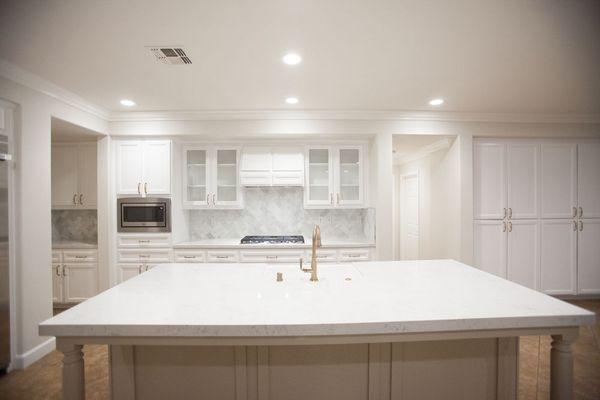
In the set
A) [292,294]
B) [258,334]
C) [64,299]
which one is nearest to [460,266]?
[292,294]

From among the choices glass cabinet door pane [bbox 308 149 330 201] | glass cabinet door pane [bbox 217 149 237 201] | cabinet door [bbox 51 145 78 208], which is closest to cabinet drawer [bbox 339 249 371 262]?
glass cabinet door pane [bbox 308 149 330 201]

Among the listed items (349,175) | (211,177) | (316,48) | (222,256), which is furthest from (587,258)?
(211,177)

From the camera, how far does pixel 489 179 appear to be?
375cm

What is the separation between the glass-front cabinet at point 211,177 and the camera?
12.8 ft

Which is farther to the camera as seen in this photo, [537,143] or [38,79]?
[537,143]

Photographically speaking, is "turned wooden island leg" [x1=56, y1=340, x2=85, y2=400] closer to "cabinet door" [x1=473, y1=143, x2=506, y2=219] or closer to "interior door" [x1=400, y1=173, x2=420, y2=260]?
"cabinet door" [x1=473, y1=143, x2=506, y2=219]

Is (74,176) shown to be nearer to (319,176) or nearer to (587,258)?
(319,176)

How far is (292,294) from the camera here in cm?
147

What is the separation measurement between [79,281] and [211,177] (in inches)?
82.8

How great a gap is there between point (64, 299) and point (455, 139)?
5434mm

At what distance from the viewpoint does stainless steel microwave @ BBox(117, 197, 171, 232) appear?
3.62 m

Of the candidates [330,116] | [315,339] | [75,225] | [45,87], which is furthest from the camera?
[75,225]

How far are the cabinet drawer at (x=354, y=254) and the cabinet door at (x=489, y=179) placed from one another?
154 centimetres

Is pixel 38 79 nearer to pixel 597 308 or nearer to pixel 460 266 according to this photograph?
pixel 460 266
